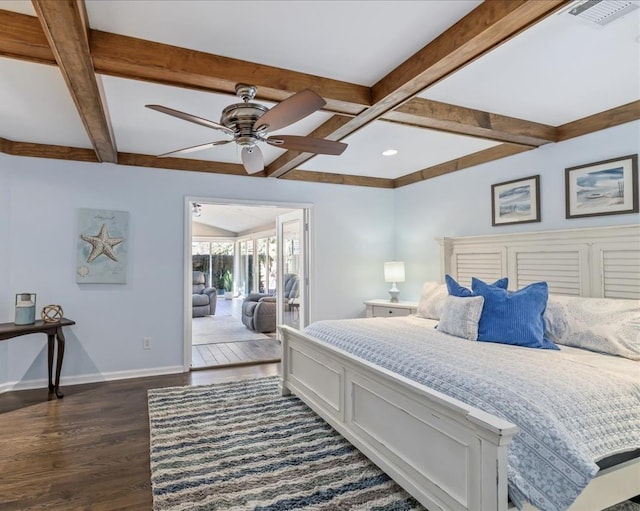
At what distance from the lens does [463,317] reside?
2.90 meters

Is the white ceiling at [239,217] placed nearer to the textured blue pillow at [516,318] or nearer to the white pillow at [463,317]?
the white pillow at [463,317]

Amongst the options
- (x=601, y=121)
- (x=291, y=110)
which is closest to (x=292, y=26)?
(x=291, y=110)

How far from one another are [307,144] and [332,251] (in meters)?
2.73

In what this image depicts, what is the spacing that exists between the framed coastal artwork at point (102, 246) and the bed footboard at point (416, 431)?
8.05 feet

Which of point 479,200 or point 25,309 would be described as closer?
point 25,309

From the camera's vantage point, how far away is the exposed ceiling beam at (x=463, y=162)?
394cm

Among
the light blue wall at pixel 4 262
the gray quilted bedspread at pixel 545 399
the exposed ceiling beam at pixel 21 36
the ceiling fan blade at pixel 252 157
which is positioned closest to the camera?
the gray quilted bedspread at pixel 545 399

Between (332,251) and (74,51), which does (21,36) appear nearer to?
(74,51)

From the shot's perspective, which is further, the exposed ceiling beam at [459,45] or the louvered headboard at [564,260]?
the louvered headboard at [564,260]

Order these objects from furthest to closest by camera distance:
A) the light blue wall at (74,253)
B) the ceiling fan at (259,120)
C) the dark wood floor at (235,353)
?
1. the dark wood floor at (235,353)
2. the light blue wall at (74,253)
3. the ceiling fan at (259,120)

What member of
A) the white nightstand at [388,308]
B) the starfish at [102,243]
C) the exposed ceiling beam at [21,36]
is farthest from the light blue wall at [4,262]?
the white nightstand at [388,308]

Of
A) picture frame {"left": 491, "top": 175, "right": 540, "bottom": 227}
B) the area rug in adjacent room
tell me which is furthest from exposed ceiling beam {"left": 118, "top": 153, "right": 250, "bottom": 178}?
the area rug in adjacent room

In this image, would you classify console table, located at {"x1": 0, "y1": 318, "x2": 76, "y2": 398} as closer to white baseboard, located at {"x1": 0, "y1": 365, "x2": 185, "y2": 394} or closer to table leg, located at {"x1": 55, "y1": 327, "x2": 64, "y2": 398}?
table leg, located at {"x1": 55, "y1": 327, "x2": 64, "y2": 398}

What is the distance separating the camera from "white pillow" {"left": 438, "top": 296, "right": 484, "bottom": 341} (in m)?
2.85
